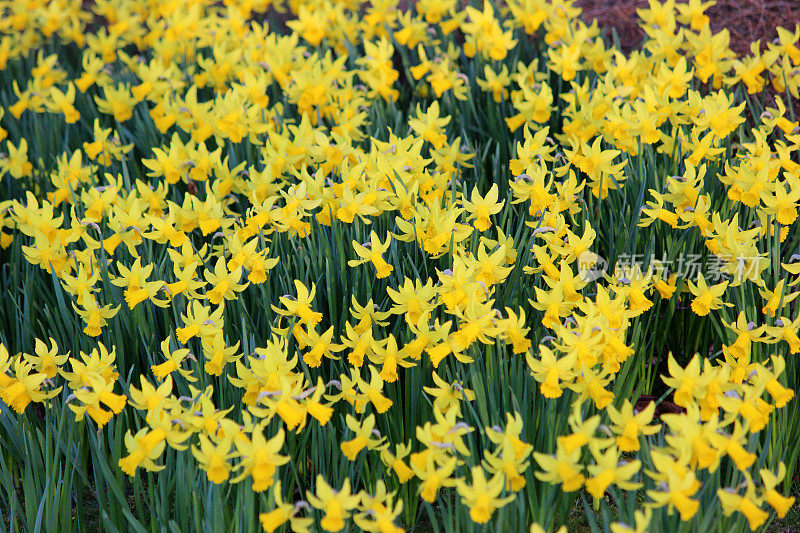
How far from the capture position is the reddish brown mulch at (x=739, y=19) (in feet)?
11.4

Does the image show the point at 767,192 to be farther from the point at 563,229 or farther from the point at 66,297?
the point at 66,297

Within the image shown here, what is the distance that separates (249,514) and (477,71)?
8.24 ft

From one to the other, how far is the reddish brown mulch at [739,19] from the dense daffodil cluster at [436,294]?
0.35 m

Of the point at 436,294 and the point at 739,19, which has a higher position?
the point at 739,19

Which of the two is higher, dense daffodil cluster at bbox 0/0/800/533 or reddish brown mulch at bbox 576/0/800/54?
reddish brown mulch at bbox 576/0/800/54

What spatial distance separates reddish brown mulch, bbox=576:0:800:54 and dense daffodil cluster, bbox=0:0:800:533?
0.35 m

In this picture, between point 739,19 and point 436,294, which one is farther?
point 739,19

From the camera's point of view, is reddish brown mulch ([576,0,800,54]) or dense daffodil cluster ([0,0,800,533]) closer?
dense daffodil cluster ([0,0,800,533])

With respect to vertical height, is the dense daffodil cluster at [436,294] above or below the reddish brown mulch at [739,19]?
below

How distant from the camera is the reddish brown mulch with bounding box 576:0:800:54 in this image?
3.47 meters

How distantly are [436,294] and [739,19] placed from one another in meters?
2.55

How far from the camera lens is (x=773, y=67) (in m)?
2.90

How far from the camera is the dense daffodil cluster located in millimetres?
1556

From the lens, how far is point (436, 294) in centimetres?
197
